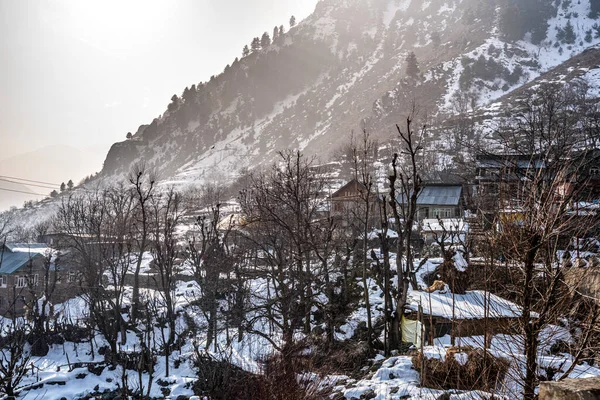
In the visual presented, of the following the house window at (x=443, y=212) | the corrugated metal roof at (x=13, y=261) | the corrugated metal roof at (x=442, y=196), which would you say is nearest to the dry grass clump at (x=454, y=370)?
the house window at (x=443, y=212)

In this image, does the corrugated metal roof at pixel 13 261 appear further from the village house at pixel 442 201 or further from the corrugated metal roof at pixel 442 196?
the corrugated metal roof at pixel 442 196

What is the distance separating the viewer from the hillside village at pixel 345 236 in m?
7.54

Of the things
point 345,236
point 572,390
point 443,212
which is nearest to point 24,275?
point 345,236

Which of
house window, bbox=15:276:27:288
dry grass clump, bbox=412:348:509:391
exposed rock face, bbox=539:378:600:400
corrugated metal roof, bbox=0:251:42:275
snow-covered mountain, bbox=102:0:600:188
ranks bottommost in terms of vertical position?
house window, bbox=15:276:27:288

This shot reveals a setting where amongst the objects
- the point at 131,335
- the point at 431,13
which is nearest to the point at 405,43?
the point at 431,13

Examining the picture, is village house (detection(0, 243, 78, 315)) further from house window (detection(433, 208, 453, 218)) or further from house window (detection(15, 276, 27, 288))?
house window (detection(433, 208, 453, 218))

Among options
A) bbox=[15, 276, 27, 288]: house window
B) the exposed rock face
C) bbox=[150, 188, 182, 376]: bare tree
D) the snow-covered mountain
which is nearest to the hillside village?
the exposed rock face

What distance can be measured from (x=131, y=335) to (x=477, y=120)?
8482 cm

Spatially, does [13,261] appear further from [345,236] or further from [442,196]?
[442,196]

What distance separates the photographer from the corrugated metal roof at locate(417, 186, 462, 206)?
153 ft

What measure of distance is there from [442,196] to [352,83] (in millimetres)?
136301

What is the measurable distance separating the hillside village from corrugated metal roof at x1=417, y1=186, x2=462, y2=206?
0.38 meters

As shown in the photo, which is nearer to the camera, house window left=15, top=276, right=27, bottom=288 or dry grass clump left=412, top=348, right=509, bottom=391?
dry grass clump left=412, top=348, right=509, bottom=391

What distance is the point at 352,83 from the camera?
17475 cm
